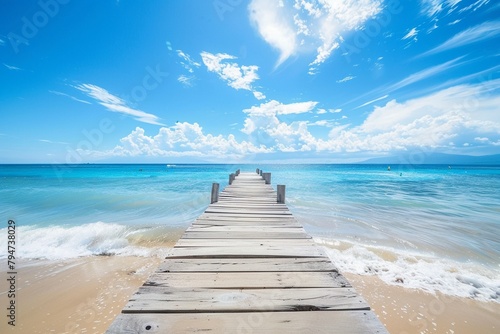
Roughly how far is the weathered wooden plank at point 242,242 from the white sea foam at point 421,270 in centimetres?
324

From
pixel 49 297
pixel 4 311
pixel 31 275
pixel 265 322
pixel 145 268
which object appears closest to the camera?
pixel 265 322

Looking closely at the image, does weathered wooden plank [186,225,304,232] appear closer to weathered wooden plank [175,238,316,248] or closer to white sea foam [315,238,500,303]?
weathered wooden plank [175,238,316,248]

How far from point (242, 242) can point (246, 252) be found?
0.47 m

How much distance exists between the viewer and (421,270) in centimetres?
578

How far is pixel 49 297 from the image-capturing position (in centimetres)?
487

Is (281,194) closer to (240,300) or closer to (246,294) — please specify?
(246,294)

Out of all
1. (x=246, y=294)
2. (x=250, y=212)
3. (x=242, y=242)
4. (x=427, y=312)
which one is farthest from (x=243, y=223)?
(x=427, y=312)

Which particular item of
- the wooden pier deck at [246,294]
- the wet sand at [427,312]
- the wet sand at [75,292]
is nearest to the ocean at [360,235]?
the wet sand at [427,312]

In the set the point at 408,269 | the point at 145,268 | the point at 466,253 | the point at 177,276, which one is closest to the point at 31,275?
the point at 145,268

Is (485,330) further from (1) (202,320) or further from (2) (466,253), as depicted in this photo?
(1) (202,320)

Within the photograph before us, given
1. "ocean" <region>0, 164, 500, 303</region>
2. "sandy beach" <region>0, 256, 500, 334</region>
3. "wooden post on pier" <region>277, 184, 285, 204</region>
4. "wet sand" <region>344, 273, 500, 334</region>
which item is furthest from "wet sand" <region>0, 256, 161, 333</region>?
"wet sand" <region>344, 273, 500, 334</region>

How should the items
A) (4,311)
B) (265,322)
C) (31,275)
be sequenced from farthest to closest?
(31,275)
(4,311)
(265,322)

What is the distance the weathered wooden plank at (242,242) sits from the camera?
365 centimetres

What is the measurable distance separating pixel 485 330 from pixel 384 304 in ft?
5.39
